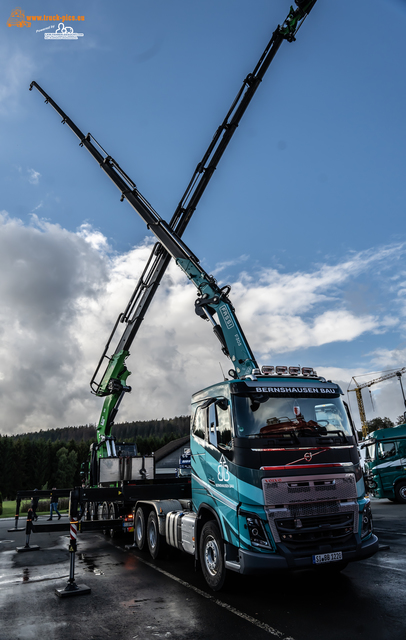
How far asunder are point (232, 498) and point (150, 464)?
749cm

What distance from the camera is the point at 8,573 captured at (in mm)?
8680

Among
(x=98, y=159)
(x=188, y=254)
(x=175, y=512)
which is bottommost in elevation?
(x=175, y=512)

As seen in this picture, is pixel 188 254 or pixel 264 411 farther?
pixel 188 254

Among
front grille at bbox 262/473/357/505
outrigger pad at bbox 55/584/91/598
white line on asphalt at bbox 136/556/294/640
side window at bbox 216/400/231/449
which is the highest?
side window at bbox 216/400/231/449

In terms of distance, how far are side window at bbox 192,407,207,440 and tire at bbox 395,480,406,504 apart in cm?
1650

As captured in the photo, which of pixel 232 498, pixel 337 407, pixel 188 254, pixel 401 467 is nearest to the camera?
pixel 232 498

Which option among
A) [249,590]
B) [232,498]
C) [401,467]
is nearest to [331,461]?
[232,498]

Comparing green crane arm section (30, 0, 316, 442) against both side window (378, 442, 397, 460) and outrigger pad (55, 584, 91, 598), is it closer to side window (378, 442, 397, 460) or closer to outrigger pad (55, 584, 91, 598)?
outrigger pad (55, 584, 91, 598)

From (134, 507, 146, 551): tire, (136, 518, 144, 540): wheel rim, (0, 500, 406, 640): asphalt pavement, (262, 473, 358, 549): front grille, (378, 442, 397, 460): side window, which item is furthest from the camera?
(378, 442, 397, 460): side window

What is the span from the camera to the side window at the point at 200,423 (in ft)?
25.7

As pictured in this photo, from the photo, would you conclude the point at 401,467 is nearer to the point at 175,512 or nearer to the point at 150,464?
the point at 150,464

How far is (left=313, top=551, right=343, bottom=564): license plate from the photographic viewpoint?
19.8 ft

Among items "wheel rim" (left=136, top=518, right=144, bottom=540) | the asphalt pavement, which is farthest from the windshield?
"wheel rim" (left=136, top=518, right=144, bottom=540)

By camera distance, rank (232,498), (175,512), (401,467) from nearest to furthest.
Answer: (232,498) → (175,512) → (401,467)
